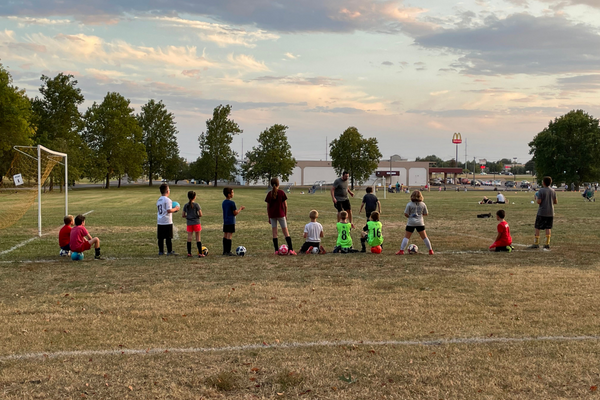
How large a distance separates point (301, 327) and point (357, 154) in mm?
A: 89035

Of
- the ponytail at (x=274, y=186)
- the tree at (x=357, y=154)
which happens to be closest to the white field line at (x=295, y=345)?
the ponytail at (x=274, y=186)

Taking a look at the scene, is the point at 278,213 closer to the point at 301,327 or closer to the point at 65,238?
the point at 65,238

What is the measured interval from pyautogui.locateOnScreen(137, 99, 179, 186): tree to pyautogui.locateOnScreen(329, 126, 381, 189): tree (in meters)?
30.7

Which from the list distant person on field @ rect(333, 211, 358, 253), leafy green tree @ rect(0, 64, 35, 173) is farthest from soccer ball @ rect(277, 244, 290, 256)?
leafy green tree @ rect(0, 64, 35, 173)

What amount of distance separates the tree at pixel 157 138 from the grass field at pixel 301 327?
88.3 meters

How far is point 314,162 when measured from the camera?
121 meters

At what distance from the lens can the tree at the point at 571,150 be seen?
90812 millimetres

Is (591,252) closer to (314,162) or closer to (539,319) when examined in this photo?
(539,319)

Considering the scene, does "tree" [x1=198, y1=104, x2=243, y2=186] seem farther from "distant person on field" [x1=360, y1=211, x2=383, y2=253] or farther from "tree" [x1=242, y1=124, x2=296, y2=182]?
"distant person on field" [x1=360, y1=211, x2=383, y2=253]

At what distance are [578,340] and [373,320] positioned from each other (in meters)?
2.27

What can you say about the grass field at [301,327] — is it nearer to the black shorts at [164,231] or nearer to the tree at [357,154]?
the black shorts at [164,231]

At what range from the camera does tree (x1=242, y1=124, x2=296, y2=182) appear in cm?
9544

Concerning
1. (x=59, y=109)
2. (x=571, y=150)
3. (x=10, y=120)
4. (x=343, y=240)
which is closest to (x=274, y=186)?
(x=343, y=240)

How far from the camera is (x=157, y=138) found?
98.1 m
